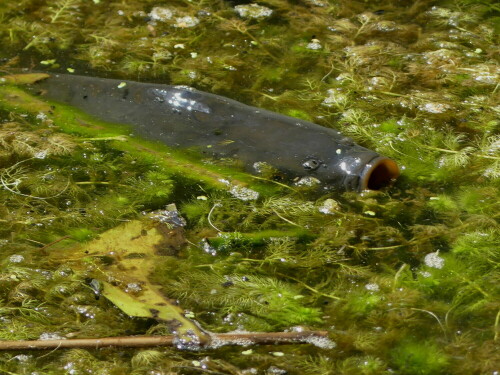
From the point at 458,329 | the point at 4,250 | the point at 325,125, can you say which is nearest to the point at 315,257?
the point at 458,329

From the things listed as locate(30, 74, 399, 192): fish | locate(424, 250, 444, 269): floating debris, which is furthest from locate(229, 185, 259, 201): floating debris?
locate(424, 250, 444, 269): floating debris

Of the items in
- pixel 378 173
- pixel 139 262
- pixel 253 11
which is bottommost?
pixel 139 262

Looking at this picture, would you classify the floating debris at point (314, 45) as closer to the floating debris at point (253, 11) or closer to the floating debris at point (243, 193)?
the floating debris at point (253, 11)

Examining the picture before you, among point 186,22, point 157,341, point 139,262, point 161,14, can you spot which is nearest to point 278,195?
point 139,262

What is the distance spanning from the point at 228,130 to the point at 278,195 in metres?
0.55

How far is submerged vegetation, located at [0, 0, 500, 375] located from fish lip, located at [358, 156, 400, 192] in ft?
0.25

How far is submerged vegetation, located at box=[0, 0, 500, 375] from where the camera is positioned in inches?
125

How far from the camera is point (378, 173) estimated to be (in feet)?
13.4

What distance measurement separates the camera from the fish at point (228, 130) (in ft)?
13.2

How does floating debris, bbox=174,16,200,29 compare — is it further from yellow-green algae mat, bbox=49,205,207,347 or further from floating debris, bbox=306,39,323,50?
yellow-green algae mat, bbox=49,205,207,347

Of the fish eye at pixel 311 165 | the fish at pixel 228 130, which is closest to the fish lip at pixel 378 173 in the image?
the fish at pixel 228 130

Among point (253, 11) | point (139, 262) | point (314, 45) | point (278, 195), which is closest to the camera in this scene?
point (139, 262)

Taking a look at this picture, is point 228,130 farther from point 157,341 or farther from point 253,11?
point 253,11

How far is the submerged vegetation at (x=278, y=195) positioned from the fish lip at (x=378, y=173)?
0.25 ft
